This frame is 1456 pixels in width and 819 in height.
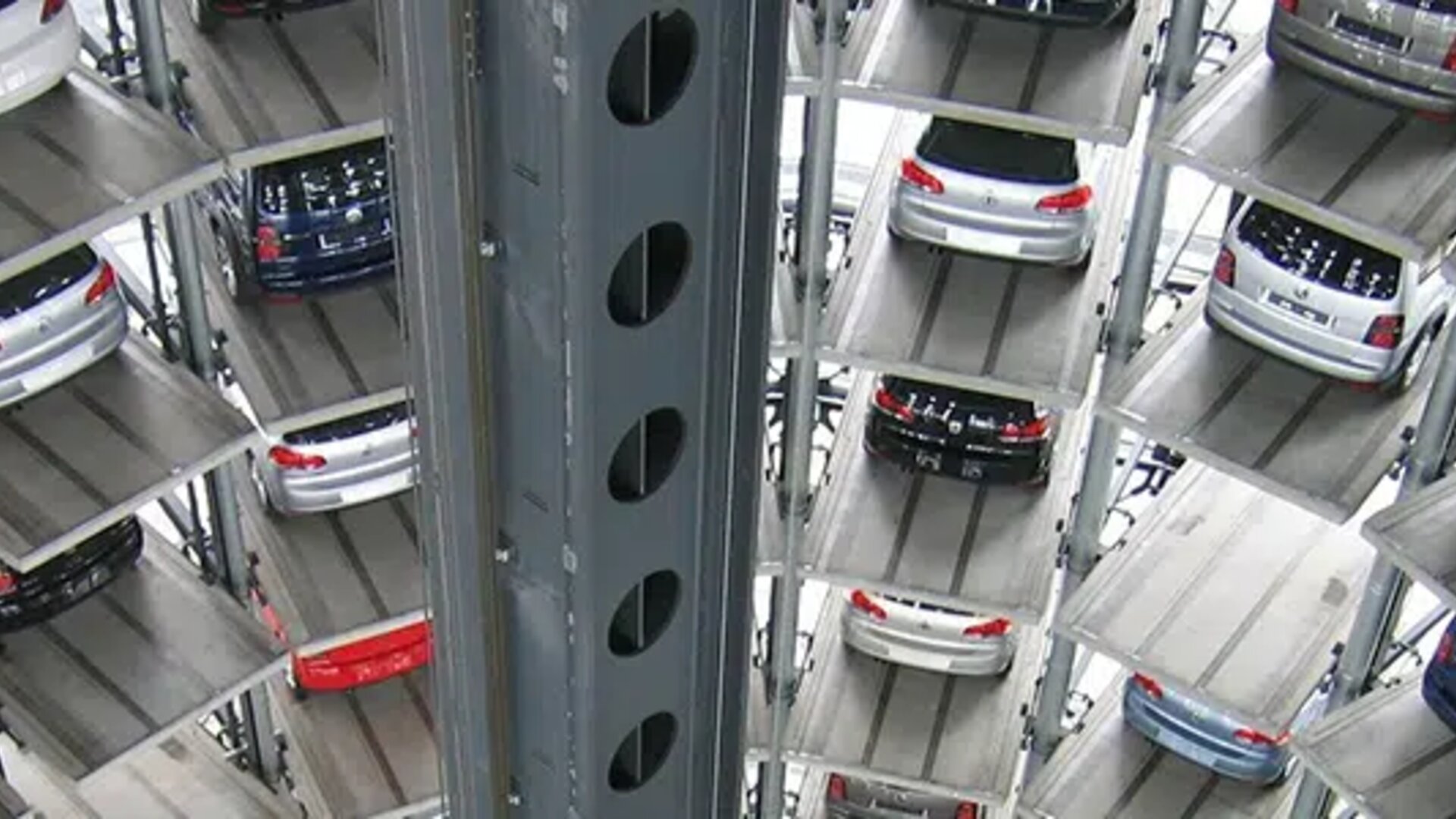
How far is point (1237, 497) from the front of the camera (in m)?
12.2

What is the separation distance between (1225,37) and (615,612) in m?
8.83

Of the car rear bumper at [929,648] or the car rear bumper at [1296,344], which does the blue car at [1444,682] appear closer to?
the car rear bumper at [1296,344]

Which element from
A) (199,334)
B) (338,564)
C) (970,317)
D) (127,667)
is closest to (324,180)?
(199,334)

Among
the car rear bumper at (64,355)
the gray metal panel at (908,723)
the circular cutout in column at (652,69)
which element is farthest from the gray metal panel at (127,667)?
the circular cutout in column at (652,69)

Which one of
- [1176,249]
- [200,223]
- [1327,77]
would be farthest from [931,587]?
[200,223]

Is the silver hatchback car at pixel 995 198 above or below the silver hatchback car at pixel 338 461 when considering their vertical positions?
above

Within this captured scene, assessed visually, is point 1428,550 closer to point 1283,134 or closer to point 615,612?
point 1283,134

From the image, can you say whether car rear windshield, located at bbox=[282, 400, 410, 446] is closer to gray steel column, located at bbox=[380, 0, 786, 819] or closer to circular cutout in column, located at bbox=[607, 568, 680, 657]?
gray steel column, located at bbox=[380, 0, 786, 819]

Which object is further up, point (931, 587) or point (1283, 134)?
point (1283, 134)

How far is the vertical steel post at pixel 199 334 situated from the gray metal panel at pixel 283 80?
270 mm

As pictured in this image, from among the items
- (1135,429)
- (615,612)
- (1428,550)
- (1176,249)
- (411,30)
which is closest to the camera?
(411,30)

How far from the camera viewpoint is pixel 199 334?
10992 mm

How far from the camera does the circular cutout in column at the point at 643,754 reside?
535 cm

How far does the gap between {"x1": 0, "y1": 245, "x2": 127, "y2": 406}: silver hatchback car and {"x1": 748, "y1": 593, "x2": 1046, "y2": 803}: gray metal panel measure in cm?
437
